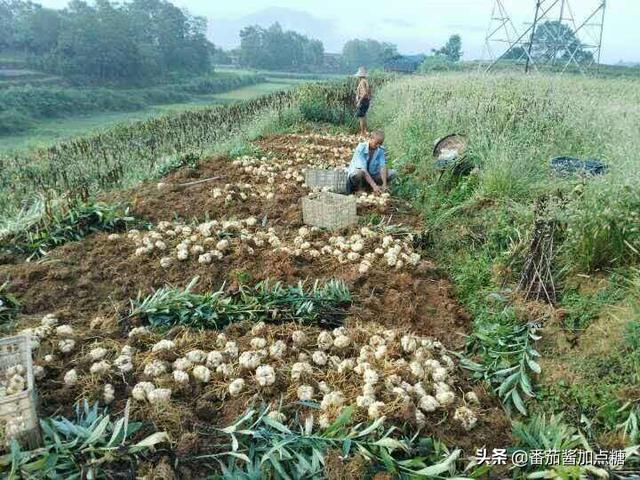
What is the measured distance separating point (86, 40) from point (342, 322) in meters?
25.9

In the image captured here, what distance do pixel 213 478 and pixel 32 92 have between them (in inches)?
788

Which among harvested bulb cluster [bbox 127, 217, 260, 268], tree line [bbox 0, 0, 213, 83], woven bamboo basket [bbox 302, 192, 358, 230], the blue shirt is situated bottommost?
harvested bulb cluster [bbox 127, 217, 260, 268]

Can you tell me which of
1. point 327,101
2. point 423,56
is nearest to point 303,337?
point 327,101

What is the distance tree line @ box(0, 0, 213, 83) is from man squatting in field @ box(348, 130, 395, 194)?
22622mm

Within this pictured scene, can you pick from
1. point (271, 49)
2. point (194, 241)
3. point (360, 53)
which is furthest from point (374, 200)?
point (360, 53)

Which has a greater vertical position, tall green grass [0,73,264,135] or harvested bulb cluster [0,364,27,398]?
tall green grass [0,73,264,135]

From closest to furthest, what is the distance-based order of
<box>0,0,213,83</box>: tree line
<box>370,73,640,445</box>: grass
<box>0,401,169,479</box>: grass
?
<box>0,401,169,479</box>: grass, <box>370,73,640,445</box>: grass, <box>0,0,213,83</box>: tree line

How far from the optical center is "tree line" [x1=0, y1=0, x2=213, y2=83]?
75.5 ft

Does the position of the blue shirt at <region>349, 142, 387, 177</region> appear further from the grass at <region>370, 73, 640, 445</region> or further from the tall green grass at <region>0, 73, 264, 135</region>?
the tall green grass at <region>0, 73, 264, 135</region>

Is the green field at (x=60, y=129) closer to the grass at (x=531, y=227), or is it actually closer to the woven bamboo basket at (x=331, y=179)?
the woven bamboo basket at (x=331, y=179)

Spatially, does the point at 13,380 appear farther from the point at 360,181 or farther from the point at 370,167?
the point at 370,167

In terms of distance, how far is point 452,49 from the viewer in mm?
44125

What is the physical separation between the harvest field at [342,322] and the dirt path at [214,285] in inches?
0.6

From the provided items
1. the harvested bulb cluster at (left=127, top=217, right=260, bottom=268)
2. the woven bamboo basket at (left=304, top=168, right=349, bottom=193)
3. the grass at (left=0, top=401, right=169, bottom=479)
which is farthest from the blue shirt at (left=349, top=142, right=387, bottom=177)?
the grass at (left=0, top=401, right=169, bottom=479)
